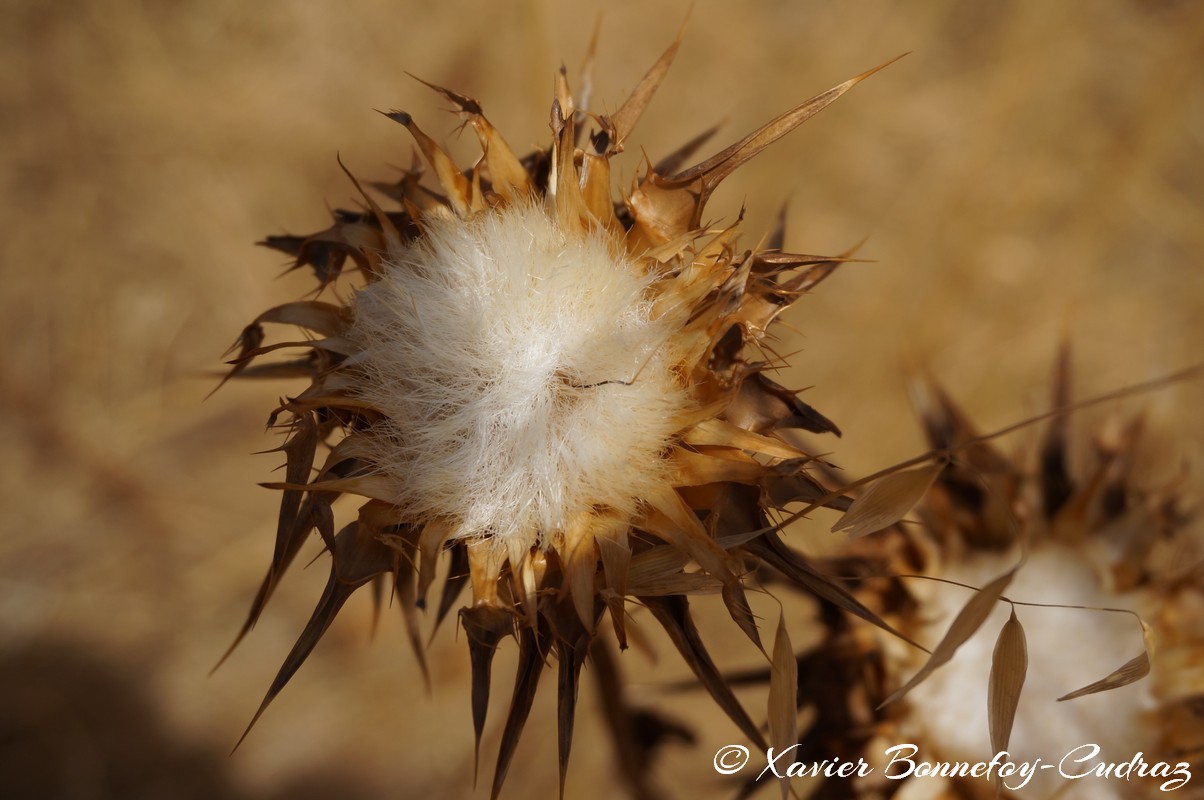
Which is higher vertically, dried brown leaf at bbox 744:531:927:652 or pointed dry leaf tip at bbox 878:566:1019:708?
dried brown leaf at bbox 744:531:927:652

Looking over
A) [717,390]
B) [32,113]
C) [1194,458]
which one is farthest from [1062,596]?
[32,113]

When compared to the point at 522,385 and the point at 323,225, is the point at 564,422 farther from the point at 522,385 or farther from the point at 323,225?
the point at 323,225

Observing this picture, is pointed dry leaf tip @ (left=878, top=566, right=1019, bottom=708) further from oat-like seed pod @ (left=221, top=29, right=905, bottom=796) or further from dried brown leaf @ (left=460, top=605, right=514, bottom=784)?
dried brown leaf @ (left=460, top=605, right=514, bottom=784)

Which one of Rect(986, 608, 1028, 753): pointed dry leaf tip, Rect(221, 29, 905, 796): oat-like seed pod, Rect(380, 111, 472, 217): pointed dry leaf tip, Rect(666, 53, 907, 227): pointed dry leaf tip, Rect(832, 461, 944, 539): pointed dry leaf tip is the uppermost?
Rect(380, 111, 472, 217): pointed dry leaf tip

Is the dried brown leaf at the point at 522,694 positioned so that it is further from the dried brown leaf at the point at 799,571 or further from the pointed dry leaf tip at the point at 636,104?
the pointed dry leaf tip at the point at 636,104

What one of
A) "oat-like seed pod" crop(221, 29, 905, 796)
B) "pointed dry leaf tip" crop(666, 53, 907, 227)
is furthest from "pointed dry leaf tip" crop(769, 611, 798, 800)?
"pointed dry leaf tip" crop(666, 53, 907, 227)

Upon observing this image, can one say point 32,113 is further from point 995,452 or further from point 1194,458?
point 1194,458

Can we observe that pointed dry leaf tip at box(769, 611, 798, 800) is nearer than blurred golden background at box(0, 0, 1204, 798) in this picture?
Yes
